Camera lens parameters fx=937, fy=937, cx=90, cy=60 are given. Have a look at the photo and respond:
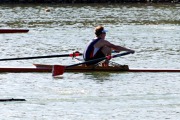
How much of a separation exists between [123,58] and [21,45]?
625cm

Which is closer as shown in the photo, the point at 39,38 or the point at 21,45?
the point at 21,45

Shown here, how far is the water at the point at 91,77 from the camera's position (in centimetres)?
2012

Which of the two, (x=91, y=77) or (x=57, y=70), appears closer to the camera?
(x=57, y=70)

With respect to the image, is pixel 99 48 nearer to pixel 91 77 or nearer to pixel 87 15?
pixel 91 77

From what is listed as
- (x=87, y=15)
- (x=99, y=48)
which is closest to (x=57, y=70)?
(x=99, y=48)

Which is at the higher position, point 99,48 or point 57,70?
point 99,48

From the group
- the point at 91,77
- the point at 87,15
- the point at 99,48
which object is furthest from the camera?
the point at 87,15

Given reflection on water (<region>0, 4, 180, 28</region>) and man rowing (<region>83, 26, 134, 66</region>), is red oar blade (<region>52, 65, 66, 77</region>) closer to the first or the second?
man rowing (<region>83, 26, 134, 66</region>)

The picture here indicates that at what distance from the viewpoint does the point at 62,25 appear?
47000 mm

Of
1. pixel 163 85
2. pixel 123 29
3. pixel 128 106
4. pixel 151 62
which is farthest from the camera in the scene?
pixel 123 29

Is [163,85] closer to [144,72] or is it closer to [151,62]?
[144,72]

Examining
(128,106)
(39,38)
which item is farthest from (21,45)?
(128,106)

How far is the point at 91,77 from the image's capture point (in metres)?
24.8

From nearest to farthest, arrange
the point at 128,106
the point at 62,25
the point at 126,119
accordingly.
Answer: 1. the point at 126,119
2. the point at 128,106
3. the point at 62,25
